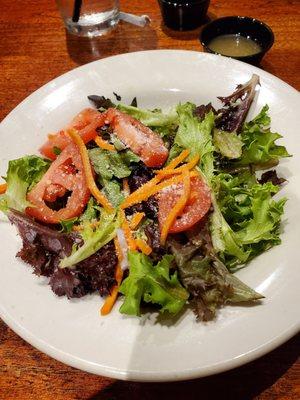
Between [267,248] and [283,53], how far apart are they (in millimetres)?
1429

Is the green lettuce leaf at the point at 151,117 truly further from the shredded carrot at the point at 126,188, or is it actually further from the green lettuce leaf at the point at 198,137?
the shredded carrot at the point at 126,188

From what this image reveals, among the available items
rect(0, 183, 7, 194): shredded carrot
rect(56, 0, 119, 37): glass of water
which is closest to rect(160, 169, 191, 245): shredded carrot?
rect(0, 183, 7, 194): shredded carrot

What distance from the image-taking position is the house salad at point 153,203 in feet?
4.76

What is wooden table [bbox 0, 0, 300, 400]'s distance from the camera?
1387 mm

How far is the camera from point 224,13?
9.18ft

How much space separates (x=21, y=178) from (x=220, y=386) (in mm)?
1115

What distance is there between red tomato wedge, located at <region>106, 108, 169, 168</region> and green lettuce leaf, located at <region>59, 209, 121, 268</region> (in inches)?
12.7

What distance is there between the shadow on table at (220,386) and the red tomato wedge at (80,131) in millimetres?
1028

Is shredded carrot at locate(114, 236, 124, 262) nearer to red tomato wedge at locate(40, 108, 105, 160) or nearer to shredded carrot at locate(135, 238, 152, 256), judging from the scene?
shredded carrot at locate(135, 238, 152, 256)

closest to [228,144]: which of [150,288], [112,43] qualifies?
[150,288]

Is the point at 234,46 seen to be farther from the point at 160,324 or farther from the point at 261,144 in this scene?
the point at 160,324

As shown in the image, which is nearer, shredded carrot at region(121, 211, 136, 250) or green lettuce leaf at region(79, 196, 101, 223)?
shredded carrot at region(121, 211, 136, 250)

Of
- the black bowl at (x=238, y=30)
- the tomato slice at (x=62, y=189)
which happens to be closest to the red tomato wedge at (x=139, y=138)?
the tomato slice at (x=62, y=189)

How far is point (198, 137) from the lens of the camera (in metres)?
1.84
